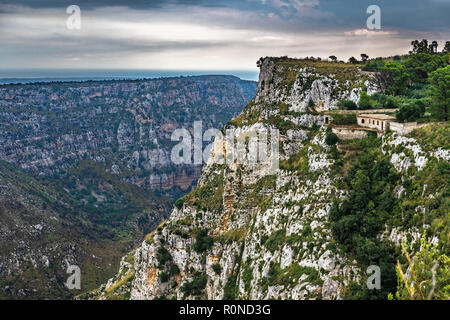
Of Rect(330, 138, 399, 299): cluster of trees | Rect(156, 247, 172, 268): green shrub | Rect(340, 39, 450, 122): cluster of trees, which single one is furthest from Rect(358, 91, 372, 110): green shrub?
Rect(156, 247, 172, 268): green shrub

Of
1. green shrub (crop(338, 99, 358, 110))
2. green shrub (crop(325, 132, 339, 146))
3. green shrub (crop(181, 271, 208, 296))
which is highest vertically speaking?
green shrub (crop(338, 99, 358, 110))

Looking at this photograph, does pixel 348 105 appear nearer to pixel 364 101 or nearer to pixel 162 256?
pixel 364 101

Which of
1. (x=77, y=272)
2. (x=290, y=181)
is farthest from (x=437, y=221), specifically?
(x=77, y=272)

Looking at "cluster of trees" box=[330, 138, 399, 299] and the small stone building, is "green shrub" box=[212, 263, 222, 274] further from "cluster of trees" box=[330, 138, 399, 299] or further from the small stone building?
the small stone building

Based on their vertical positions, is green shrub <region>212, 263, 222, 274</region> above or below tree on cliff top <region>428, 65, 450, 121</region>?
below

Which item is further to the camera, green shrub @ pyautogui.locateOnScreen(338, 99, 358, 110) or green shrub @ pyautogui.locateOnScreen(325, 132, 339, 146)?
green shrub @ pyautogui.locateOnScreen(338, 99, 358, 110)

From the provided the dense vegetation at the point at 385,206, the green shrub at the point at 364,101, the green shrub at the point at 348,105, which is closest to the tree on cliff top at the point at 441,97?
the dense vegetation at the point at 385,206

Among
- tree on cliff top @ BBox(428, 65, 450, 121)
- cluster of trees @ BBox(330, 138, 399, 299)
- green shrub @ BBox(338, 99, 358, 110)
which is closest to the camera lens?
cluster of trees @ BBox(330, 138, 399, 299)
